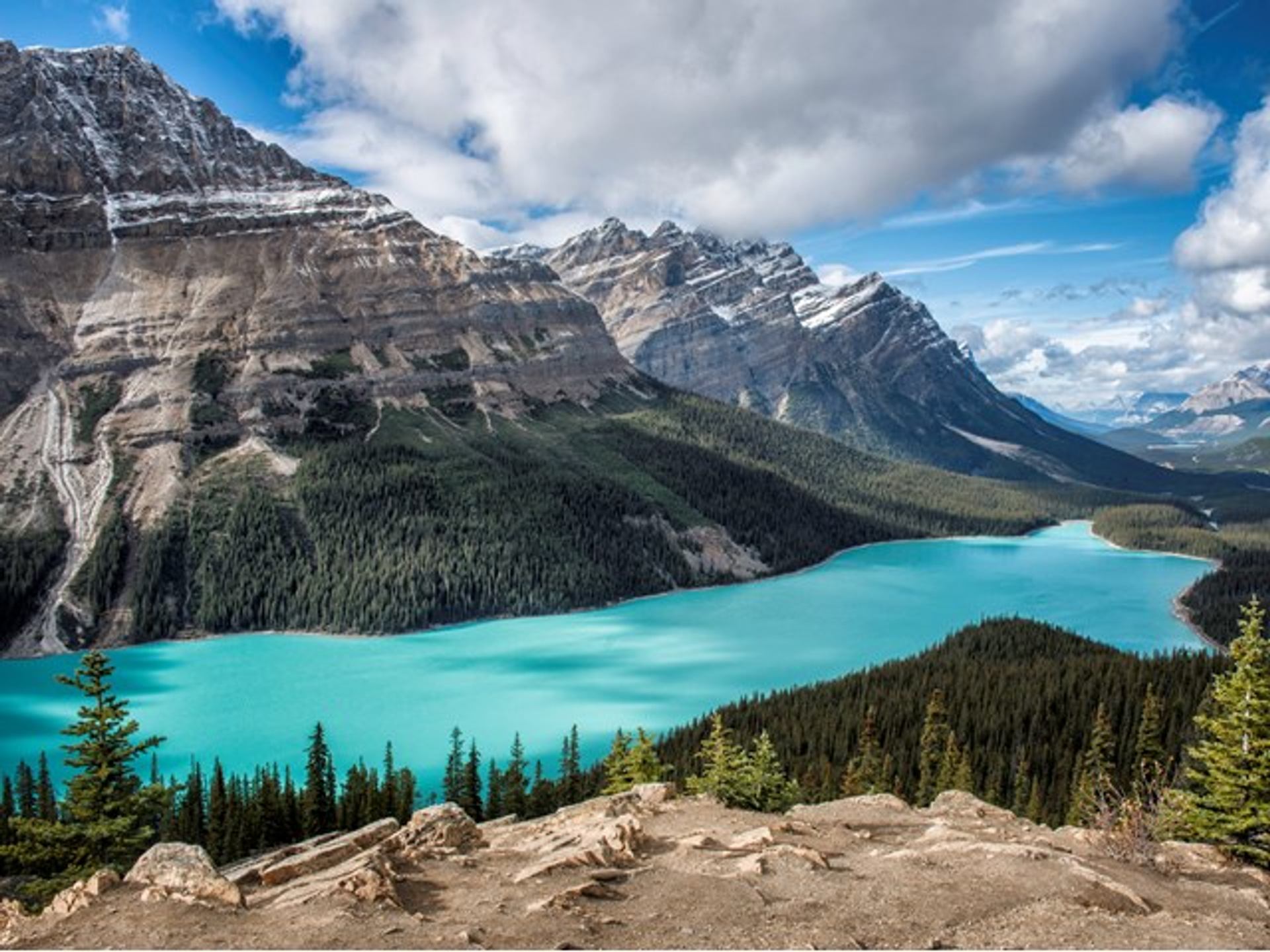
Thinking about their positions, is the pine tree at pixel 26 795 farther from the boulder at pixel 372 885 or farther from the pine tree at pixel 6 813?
the boulder at pixel 372 885

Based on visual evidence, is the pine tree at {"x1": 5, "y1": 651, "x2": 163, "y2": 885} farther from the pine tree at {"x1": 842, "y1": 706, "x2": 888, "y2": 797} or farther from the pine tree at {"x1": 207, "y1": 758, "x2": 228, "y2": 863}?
the pine tree at {"x1": 842, "y1": 706, "x2": 888, "y2": 797}

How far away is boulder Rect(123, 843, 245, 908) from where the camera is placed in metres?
18.8

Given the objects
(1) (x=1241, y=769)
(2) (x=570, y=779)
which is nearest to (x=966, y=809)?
(1) (x=1241, y=769)

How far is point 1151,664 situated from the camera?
303 feet

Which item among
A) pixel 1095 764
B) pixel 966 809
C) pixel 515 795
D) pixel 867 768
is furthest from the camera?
pixel 1095 764

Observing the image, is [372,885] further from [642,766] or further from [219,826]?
[219,826]

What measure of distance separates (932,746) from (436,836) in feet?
185

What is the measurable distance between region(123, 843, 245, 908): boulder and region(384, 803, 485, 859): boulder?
4526mm

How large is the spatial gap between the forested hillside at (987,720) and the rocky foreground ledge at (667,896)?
37918 mm

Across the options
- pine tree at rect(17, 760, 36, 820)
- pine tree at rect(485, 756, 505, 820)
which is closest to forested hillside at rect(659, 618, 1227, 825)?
pine tree at rect(485, 756, 505, 820)

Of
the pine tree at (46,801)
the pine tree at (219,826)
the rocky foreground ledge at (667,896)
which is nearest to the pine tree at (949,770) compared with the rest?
the rocky foreground ledge at (667,896)

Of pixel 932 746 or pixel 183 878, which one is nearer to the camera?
pixel 183 878

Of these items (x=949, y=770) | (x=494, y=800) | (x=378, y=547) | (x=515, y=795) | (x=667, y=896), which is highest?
(x=378, y=547)

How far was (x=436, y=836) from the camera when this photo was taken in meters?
24.8
